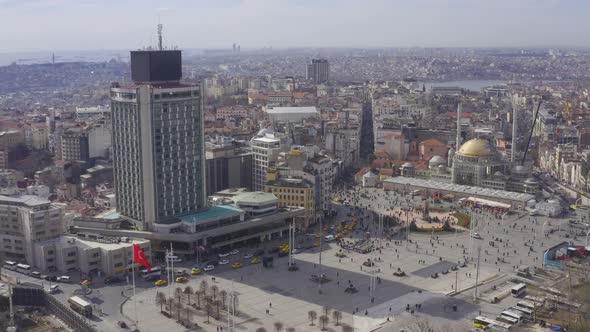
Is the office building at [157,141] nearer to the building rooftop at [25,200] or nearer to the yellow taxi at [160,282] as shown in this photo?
the building rooftop at [25,200]

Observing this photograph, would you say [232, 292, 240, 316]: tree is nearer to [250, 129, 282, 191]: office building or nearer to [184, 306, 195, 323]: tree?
[184, 306, 195, 323]: tree

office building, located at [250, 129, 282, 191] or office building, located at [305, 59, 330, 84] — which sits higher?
office building, located at [305, 59, 330, 84]

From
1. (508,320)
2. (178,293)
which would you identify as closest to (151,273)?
(178,293)

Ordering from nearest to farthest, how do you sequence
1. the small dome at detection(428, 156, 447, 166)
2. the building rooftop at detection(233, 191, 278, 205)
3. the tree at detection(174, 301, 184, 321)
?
the tree at detection(174, 301, 184, 321), the building rooftop at detection(233, 191, 278, 205), the small dome at detection(428, 156, 447, 166)

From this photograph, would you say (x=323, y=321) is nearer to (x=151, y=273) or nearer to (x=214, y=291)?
(x=214, y=291)

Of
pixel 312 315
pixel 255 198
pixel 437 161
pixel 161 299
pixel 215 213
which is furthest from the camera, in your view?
pixel 437 161

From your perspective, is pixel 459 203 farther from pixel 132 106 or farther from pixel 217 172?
pixel 132 106

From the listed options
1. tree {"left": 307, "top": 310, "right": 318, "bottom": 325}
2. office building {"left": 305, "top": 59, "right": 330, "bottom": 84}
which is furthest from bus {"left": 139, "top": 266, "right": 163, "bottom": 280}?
office building {"left": 305, "top": 59, "right": 330, "bottom": 84}
